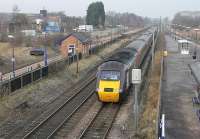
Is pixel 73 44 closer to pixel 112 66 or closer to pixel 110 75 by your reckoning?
pixel 112 66

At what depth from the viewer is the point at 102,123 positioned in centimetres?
2195

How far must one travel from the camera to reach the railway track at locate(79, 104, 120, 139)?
19703mm

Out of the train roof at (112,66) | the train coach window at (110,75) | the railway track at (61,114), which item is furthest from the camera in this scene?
the train roof at (112,66)

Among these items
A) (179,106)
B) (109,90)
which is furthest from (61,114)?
(179,106)

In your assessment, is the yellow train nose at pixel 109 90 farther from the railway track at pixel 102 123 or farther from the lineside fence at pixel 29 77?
the lineside fence at pixel 29 77

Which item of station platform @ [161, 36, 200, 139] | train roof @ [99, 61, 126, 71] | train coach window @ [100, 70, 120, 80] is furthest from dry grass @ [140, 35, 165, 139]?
train roof @ [99, 61, 126, 71]

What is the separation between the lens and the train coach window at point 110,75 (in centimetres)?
2511

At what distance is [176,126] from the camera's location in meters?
19.6

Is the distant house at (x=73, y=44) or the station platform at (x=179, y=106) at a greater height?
the distant house at (x=73, y=44)

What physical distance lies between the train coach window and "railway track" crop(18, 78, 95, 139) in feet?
8.55

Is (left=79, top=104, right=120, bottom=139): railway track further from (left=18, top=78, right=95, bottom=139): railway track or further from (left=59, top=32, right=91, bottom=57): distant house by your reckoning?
(left=59, top=32, right=91, bottom=57): distant house

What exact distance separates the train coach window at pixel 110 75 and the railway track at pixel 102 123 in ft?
6.57

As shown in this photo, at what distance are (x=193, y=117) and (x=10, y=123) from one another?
10348 mm

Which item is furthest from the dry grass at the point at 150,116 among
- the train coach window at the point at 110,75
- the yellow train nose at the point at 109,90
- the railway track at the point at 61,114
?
the railway track at the point at 61,114
